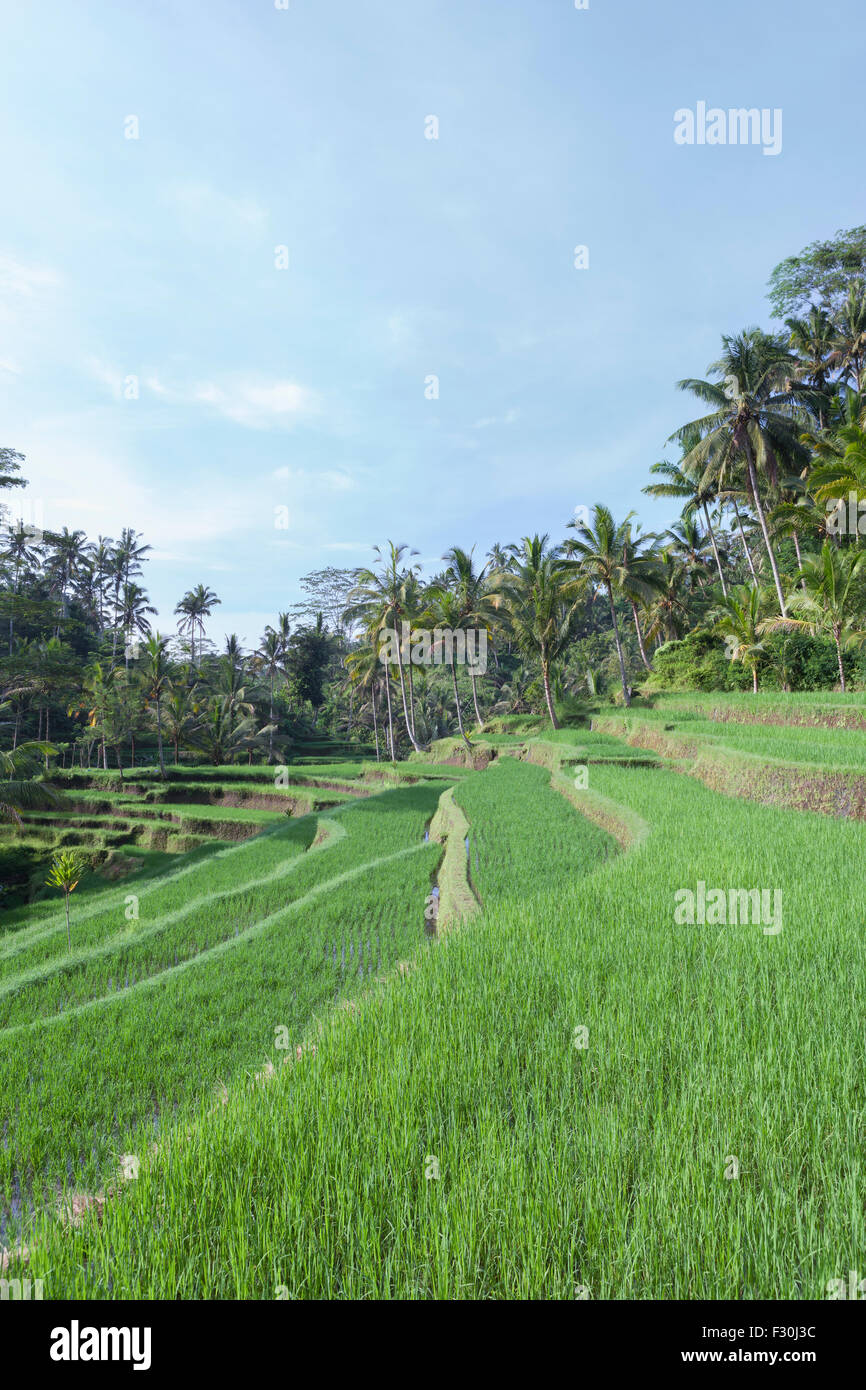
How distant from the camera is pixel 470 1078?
287 cm

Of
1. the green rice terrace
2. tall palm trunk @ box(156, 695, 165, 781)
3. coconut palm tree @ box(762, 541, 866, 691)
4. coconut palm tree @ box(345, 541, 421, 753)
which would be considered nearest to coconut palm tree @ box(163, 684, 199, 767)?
tall palm trunk @ box(156, 695, 165, 781)

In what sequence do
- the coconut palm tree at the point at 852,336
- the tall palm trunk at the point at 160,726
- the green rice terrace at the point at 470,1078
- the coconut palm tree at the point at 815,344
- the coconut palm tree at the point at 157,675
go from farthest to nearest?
the coconut palm tree at the point at 157,675 → the tall palm trunk at the point at 160,726 → the coconut palm tree at the point at 815,344 → the coconut palm tree at the point at 852,336 → the green rice terrace at the point at 470,1078

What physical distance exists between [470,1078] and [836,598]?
16239 millimetres

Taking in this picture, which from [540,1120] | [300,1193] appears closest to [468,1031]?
[540,1120]

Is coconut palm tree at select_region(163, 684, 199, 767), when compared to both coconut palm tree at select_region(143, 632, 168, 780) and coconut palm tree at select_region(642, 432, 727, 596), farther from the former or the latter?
coconut palm tree at select_region(642, 432, 727, 596)

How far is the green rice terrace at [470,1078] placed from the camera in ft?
6.08

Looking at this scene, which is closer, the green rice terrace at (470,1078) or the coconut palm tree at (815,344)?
the green rice terrace at (470,1078)

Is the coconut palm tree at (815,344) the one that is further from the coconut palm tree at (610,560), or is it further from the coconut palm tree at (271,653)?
the coconut palm tree at (271,653)

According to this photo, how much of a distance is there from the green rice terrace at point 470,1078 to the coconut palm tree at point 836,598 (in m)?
8.37

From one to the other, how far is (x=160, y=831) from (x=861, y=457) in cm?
2054

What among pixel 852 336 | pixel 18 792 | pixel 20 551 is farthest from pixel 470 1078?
pixel 20 551

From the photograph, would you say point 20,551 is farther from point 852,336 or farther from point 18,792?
point 852,336

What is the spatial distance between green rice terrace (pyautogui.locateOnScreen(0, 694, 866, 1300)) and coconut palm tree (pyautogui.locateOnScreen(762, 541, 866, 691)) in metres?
8.37

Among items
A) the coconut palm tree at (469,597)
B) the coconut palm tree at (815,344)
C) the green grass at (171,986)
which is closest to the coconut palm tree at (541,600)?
the coconut palm tree at (469,597)
